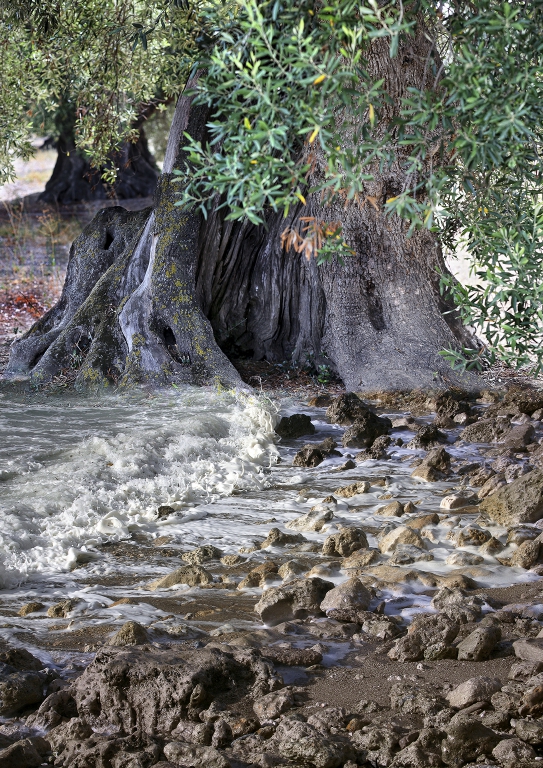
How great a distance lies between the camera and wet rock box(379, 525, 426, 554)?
215 inches

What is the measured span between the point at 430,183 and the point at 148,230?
6.59 m

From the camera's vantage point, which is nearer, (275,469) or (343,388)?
(275,469)

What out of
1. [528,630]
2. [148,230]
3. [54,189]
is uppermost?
[54,189]

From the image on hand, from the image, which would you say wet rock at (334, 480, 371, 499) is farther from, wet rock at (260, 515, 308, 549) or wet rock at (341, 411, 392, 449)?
wet rock at (341, 411, 392, 449)

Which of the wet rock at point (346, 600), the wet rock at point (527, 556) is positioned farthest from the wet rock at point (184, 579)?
the wet rock at point (527, 556)

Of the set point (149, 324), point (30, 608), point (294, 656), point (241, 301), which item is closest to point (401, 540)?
point (294, 656)

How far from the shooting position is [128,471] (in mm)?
7129

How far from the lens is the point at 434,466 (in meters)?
7.07

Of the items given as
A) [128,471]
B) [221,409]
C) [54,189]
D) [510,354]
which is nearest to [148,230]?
[221,409]

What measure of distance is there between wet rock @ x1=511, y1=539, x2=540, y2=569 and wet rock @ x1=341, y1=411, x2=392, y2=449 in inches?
105

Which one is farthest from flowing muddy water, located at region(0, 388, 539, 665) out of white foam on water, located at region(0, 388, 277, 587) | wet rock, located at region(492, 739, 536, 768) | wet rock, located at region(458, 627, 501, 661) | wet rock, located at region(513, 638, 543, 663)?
wet rock, located at region(492, 739, 536, 768)

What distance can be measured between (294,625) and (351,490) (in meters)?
2.23

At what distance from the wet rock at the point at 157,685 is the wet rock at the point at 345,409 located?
4752mm

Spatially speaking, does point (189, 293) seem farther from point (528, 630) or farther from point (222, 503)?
point (528, 630)
